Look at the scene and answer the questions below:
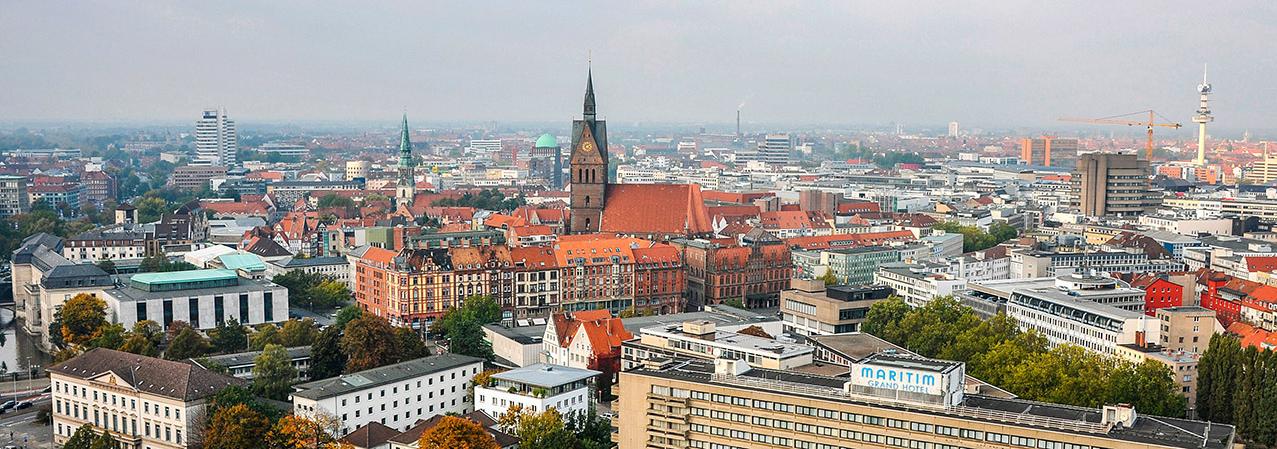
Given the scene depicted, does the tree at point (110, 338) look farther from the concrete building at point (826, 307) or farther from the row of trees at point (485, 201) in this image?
the row of trees at point (485, 201)

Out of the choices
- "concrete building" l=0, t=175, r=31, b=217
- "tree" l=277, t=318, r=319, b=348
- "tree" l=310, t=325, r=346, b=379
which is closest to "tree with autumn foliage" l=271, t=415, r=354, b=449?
"tree" l=310, t=325, r=346, b=379

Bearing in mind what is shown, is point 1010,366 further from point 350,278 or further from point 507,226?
point 507,226

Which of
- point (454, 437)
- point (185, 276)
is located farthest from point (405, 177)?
point (454, 437)

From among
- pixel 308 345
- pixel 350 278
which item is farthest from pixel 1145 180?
pixel 308 345

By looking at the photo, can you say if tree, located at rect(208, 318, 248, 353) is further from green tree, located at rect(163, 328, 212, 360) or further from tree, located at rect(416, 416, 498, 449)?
tree, located at rect(416, 416, 498, 449)

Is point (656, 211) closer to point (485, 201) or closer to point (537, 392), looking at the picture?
point (537, 392)

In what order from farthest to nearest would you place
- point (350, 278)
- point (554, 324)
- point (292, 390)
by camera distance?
point (350, 278)
point (554, 324)
point (292, 390)
